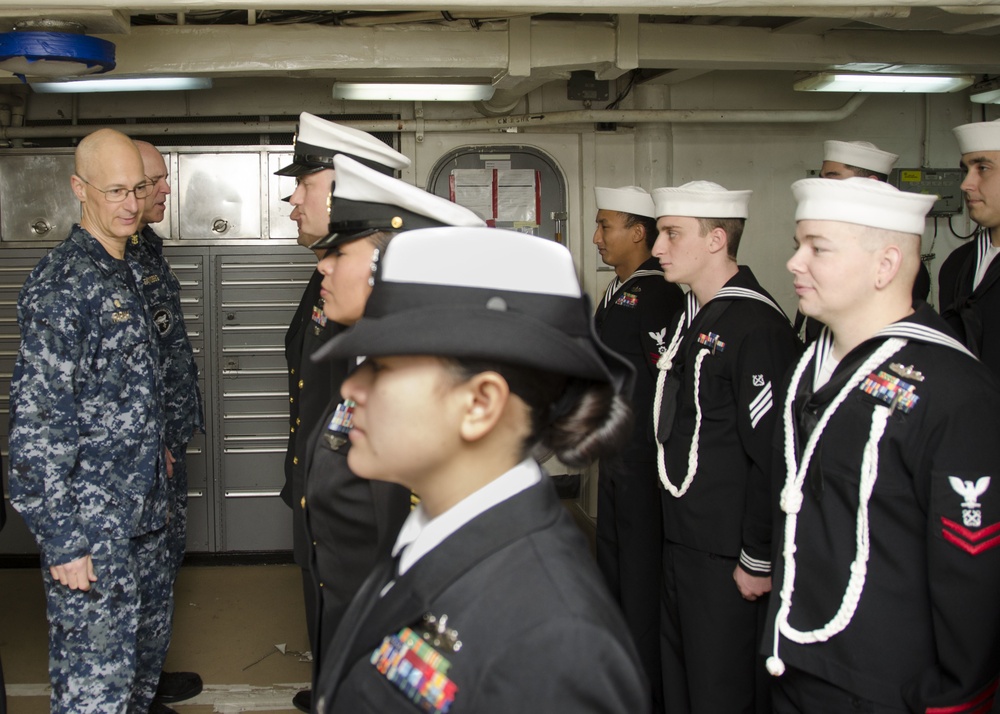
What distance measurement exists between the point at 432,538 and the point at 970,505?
1120mm

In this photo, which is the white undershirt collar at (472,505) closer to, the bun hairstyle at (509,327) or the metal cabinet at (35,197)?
the bun hairstyle at (509,327)

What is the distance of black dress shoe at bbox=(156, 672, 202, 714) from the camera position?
11.4ft

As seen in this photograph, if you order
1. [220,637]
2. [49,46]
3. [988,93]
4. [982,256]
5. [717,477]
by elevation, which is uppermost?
[988,93]

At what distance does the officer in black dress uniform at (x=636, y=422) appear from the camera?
3.54 metres

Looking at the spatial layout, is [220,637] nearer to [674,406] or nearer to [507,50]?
[674,406]

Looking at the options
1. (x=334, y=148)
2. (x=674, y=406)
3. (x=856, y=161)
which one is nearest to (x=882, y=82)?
(x=856, y=161)

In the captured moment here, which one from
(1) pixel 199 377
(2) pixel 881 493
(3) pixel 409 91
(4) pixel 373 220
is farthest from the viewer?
(1) pixel 199 377

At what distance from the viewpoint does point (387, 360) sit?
109 centimetres

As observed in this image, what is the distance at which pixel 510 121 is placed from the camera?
16.7ft

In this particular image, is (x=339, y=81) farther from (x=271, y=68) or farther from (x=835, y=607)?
(x=835, y=607)

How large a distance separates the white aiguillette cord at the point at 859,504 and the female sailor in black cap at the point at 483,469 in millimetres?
871

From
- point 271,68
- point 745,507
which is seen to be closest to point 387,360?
point 745,507

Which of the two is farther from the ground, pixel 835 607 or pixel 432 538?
pixel 432 538

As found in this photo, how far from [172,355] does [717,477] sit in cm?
224
